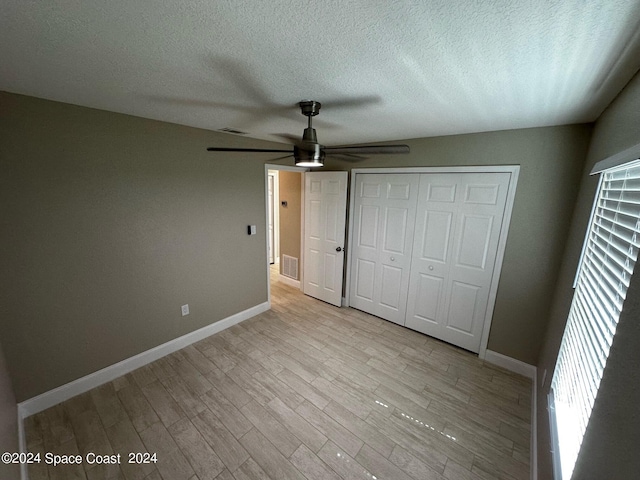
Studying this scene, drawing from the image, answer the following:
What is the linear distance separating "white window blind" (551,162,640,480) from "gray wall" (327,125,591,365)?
96cm

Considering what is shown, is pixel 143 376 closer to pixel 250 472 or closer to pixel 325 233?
pixel 250 472

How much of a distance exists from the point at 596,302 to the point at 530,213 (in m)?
1.60

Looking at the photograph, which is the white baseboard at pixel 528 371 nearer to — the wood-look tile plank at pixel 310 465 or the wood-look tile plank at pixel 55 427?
the wood-look tile plank at pixel 310 465

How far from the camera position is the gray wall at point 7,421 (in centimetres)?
125

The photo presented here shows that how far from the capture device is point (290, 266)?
450cm

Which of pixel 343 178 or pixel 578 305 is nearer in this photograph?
pixel 578 305

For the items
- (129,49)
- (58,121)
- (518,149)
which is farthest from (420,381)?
(58,121)

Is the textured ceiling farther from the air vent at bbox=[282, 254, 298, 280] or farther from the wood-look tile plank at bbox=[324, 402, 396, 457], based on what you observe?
the air vent at bbox=[282, 254, 298, 280]

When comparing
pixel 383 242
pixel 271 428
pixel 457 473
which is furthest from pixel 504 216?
pixel 271 428

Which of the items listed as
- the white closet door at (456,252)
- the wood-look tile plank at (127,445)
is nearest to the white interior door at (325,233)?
the white closet door at (456,252)

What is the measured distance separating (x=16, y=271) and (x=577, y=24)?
10.9 feet

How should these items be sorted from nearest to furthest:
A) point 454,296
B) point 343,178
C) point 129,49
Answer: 1. point 129,49
2. point 454,296
3. point 343,178

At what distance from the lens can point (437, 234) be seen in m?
2.83

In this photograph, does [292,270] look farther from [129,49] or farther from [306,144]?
[129,49]
